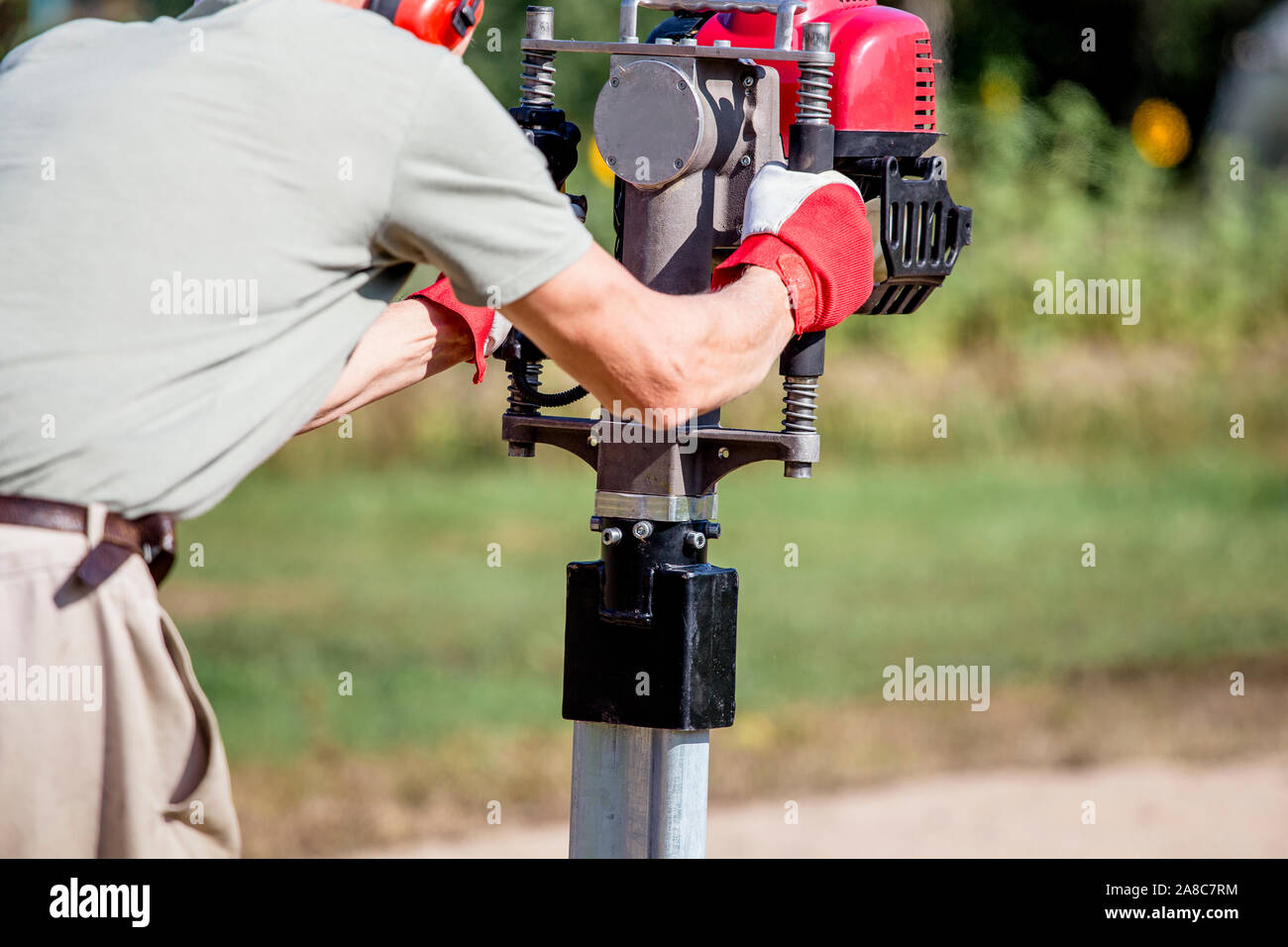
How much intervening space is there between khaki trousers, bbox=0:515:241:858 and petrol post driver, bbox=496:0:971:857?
0.61 m

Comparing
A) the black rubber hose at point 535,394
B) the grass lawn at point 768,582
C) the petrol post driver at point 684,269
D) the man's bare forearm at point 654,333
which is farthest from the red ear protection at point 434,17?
the grass lawn at point 768,582

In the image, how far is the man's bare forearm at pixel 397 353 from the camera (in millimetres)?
2406

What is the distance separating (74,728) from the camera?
1.82 metres

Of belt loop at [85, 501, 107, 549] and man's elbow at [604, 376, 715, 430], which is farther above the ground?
man's elbow at [604, 376, 715, 430]

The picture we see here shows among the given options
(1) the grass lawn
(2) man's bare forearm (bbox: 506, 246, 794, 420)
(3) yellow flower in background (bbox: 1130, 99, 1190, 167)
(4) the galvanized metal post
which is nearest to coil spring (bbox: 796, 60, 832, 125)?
(2) man's bare forearm (bbox: 506, 246, 794, 420)

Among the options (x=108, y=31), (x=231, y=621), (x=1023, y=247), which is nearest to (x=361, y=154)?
(x=108, y=31)

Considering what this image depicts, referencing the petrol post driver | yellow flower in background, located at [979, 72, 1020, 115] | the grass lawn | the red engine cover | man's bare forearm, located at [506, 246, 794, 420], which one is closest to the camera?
man's bare forearm, located at [506, 246, 794, 420]

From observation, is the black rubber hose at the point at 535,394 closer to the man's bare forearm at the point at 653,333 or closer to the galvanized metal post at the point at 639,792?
the man's bare forearm at the point at 653,333

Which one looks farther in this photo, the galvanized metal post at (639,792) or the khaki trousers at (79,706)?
the galvanized metal post at (639,792)

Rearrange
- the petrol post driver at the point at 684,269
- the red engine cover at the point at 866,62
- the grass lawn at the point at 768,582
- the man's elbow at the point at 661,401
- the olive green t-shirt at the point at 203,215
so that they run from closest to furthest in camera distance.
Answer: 1. the olive green t-shirt at the point at 203,215
2. the man's elbow at the point at 661,401
3. the petrol post driver at the point at 684,269
4. the red engine cover at the point at 866,62
5. the grass lawn at the point at 768,582

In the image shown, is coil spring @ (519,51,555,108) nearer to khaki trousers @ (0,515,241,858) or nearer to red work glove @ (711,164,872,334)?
red work glove @ (711,164,872,334)

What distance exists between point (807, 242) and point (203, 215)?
2.60 ft

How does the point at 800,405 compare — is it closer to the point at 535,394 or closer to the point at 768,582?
the point at 535,394

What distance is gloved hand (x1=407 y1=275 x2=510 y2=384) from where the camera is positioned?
240 centimetres
